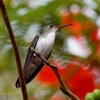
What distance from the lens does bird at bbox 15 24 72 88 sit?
1.60 ft

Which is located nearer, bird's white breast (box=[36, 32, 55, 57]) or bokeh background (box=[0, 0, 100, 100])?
bird's white breast (box=[36, 32, 55, 57])

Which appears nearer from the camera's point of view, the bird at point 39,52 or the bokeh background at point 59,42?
the bird at point 39,52

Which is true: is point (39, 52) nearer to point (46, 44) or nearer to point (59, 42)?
point (46, 44)

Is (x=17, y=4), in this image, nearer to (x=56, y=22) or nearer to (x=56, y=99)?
(x=56, y=22)

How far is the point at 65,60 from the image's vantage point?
72 cm

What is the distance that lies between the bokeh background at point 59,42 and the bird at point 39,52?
0.09 m

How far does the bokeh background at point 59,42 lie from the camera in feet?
2.38

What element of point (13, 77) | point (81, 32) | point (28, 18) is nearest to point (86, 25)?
point (81, 32)

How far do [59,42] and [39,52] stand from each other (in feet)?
0.71

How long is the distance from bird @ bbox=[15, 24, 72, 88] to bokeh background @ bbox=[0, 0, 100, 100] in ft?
0.31

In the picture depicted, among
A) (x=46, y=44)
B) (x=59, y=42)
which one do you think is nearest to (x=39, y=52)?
(x=46, y=44)

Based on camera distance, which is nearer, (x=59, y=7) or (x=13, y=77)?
(x=59, y=7)

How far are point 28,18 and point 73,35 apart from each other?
14cm

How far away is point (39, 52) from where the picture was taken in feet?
1.71
